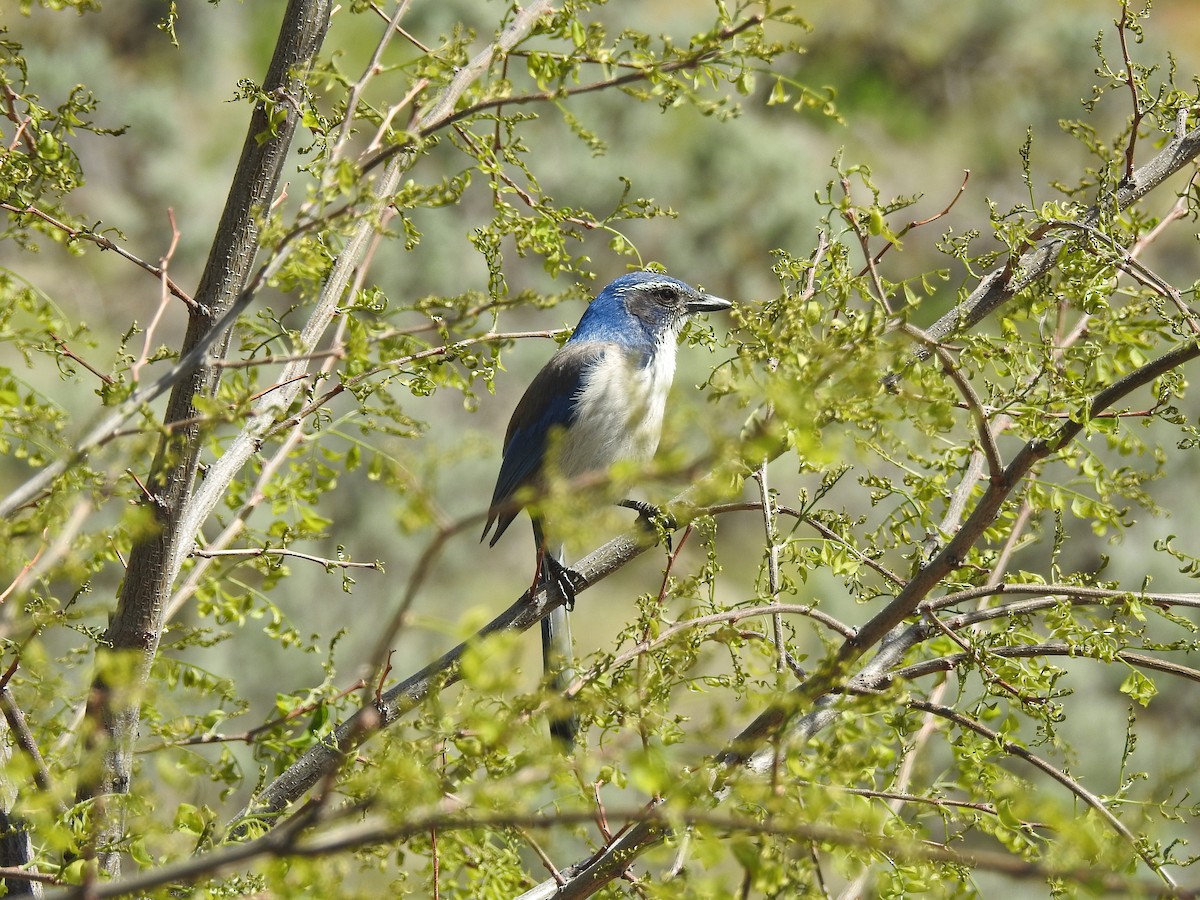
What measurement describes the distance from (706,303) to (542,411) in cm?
76

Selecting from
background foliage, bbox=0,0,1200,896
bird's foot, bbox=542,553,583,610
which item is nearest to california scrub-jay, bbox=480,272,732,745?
bird's foot, bbox=542,553,583,610

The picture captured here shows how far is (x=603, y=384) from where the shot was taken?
4.10 metres

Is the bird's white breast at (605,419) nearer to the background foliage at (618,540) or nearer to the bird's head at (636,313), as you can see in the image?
the bird's head at (636,313)

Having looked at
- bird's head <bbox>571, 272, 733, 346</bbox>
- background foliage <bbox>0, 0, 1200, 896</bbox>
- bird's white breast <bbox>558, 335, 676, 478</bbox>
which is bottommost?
background foliage <bbox>0, 0, 1200, 896</bbox>

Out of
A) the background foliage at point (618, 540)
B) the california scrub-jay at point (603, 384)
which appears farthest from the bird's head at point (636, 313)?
the background foliage at point (618, 540)

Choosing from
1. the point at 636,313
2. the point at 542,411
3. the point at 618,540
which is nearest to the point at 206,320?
the point at 618,540

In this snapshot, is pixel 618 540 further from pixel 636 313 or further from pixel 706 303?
pixel 636 313

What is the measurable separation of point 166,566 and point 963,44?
1954cm

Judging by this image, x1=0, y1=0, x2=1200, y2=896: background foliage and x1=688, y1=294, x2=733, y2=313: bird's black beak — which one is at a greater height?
x1=688, y1=294, x2=733, y2=313: bird's black beak

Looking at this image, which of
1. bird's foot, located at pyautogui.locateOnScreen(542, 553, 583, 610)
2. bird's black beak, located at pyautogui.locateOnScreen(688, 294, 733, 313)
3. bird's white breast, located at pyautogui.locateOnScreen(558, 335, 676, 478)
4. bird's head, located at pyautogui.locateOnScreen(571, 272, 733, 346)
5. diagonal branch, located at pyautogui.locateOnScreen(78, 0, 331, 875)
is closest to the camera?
diagonal branch, located at pyautogui.locateOnScreen(78, 0, 331, 875)

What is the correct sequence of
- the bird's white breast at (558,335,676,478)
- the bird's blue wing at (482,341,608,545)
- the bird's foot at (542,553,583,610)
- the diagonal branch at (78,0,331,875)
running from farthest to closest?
the bird's blue wing at (482,341,608,545) → the bird's white breast at (558,335,676,478) → the bird's foot at (542,553,583,610) → the diagonal branch at (78,0,331,875)

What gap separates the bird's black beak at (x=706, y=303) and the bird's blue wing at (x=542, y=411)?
0.38 meters

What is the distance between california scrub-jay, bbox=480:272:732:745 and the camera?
13.0 ft

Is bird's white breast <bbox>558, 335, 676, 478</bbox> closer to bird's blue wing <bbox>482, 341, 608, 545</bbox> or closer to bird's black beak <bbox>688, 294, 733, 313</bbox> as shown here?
bird's blue wing <bbox>482, 341, 608, 545</bbox>
